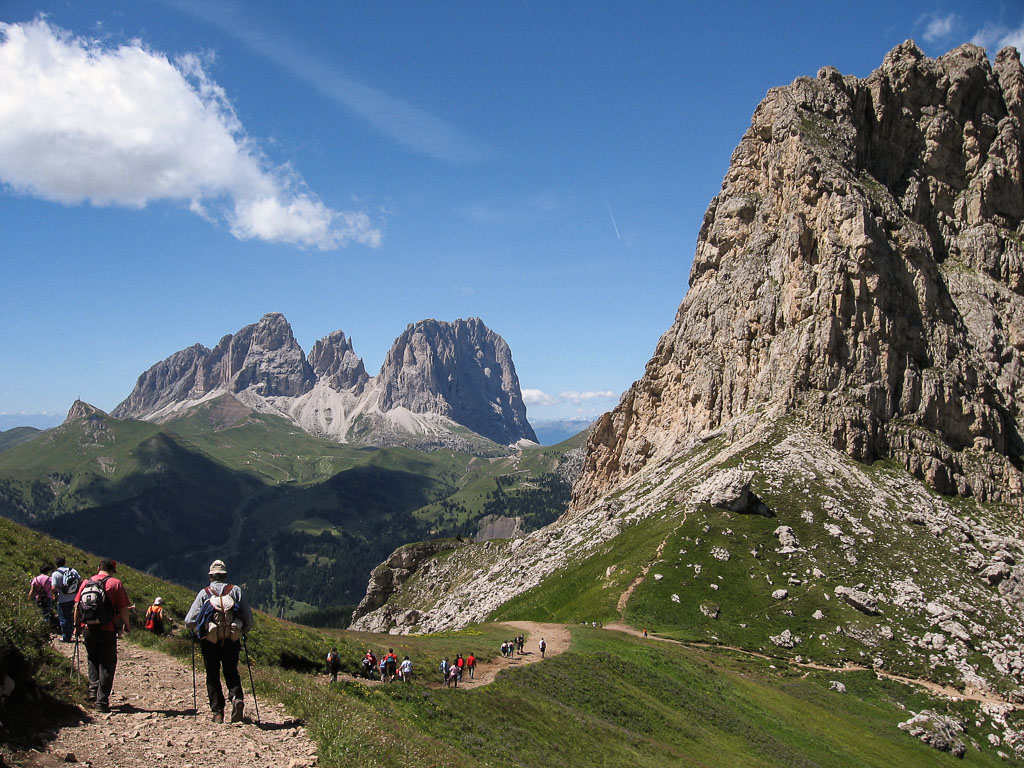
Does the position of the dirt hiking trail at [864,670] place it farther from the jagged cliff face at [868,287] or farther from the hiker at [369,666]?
Answer: the jagged cliff face at [868,287]

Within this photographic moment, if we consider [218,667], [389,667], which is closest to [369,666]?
[389,667]

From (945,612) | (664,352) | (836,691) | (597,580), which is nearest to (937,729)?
(836,691)

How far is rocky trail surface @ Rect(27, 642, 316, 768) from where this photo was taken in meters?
14.1

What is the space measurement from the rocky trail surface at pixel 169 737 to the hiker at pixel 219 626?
640 millimetres

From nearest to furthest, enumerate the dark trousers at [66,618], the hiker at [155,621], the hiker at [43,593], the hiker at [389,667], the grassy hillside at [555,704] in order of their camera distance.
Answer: the grassy hillside at [555,704]
the dark trousers at [66,618]
the hiker at [43,593]
the hiker at [155,621]
the hiker at [389,667]

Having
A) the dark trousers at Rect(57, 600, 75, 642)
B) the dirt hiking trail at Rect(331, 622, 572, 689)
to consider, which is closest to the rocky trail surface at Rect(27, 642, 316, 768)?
the dark trousers at Rect(57, 600, 75, 642)

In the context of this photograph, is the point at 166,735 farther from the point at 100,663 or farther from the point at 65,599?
the point at 65,599

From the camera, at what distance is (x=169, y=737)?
612 inches

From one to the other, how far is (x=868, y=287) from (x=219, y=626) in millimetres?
120221

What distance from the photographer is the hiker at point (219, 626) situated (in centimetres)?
1630

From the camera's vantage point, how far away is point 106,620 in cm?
1688

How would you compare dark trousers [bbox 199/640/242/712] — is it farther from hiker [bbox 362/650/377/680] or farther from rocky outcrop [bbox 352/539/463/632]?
rocky outcrop [bbox 352/539/463/632]

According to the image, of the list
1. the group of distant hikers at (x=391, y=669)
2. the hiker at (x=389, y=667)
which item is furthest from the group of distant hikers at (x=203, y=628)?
the hiker at (x=389, y=667)

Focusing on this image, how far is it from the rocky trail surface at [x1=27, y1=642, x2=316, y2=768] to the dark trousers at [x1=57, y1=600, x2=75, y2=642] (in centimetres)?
266
